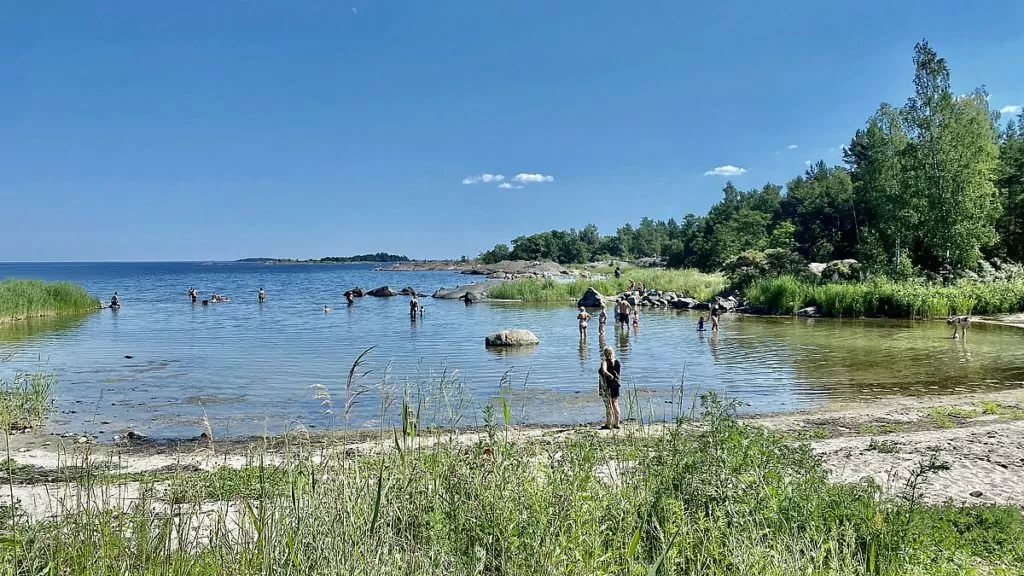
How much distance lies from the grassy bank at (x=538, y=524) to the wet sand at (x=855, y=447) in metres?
1.10

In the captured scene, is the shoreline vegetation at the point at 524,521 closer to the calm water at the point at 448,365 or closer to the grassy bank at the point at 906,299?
the calm water at the point at 448,365

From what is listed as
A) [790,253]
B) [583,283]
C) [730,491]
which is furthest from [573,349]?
[583,283]

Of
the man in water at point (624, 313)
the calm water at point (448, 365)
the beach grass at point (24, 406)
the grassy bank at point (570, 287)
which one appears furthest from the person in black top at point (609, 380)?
the grassy bank at point (570, 287)

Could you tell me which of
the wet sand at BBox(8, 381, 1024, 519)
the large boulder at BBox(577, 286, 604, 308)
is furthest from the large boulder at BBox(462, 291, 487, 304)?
the wet sand at BBox(8, 381, 1024, 519)

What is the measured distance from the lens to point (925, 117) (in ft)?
139

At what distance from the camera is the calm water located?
15.8 meters

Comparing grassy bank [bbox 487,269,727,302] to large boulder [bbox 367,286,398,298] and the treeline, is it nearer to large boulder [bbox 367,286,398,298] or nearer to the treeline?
the treeline

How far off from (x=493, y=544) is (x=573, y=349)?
23269mm

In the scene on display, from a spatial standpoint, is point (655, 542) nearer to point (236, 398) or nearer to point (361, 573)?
point (361, 573)

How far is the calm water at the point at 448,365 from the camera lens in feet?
51.8

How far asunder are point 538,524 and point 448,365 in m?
18.4

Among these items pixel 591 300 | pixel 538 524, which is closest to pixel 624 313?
pixel 591 300

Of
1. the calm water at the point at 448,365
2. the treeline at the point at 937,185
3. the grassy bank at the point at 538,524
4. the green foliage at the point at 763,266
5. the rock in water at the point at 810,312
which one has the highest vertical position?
the treeline at the point at 937,185

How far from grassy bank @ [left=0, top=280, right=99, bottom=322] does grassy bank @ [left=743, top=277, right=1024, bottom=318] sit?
2004 inches
